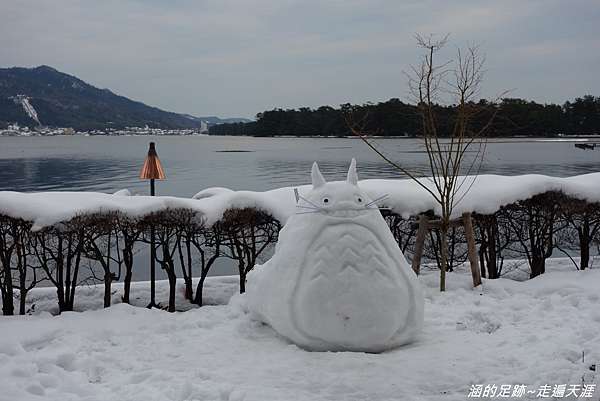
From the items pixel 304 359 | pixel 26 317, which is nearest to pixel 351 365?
pixel 304 359

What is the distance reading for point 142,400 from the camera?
404cm

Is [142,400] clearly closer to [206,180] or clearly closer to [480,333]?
[480,333]

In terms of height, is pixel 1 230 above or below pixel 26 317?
above

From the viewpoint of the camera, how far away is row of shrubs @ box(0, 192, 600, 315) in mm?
6711

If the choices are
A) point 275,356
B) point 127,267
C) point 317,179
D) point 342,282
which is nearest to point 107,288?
point 127,267

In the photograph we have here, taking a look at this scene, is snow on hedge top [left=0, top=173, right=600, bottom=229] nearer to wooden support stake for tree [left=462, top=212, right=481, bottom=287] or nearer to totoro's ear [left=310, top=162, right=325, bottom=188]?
wooden support stake for tree [left=462, top=212, right=481, bottom=287]

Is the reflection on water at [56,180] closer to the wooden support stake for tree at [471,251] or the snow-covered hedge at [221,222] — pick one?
the snow-covered hedge at [221,222]

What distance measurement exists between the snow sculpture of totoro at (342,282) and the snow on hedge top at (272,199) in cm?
155

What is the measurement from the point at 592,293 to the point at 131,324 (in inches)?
229

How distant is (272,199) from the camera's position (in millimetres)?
7340

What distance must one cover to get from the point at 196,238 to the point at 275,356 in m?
2.97

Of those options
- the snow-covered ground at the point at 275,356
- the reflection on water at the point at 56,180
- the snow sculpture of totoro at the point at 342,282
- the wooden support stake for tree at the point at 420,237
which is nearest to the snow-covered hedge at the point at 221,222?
the wooden support stake for tree at the point at 420,237

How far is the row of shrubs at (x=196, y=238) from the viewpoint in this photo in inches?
264

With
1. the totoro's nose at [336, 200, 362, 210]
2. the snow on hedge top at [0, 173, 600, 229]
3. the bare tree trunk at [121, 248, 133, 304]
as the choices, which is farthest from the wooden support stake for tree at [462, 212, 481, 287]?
the bare tree trunk at [121, 248, 133, 304]
